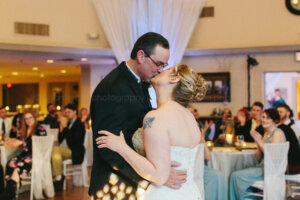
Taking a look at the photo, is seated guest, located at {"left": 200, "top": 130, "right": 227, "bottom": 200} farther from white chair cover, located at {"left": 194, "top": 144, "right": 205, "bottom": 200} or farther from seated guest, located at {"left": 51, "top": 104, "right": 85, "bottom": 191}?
seated guest, located at {"left": 51, "top": 104, "right": 85, "bottom": 191}

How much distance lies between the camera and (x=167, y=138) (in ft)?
Answer: 5.37

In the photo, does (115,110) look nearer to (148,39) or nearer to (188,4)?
(148,39)

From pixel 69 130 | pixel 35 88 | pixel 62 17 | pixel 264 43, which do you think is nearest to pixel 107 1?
pixel 62 17

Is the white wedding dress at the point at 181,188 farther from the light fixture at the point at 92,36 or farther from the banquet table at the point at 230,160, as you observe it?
the light fixture at the point at 92,36

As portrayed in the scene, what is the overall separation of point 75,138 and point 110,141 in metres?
4.68

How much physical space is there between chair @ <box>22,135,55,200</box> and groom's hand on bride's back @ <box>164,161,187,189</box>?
4000 millimetres

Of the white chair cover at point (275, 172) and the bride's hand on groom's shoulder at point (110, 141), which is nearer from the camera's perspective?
the bride's hand on groom's shoulder at point (110, 141)

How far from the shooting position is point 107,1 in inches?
308

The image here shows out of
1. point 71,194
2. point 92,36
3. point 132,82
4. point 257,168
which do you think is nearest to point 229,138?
point 257,168

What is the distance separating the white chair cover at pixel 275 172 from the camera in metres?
4.28

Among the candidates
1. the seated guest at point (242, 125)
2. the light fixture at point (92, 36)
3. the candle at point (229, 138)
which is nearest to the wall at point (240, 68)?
the light fixture at point (92, 36)

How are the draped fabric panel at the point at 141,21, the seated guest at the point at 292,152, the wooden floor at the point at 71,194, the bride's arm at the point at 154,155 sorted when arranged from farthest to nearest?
the draped fabric panel at the point at 141,21 < the wooden floor at the point at 71,194 < the seated guest at the point at 292,152 < the bride's arm at the point at 154,155

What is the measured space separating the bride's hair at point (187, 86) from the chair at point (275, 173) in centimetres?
282

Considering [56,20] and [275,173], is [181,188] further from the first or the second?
[56,20]
